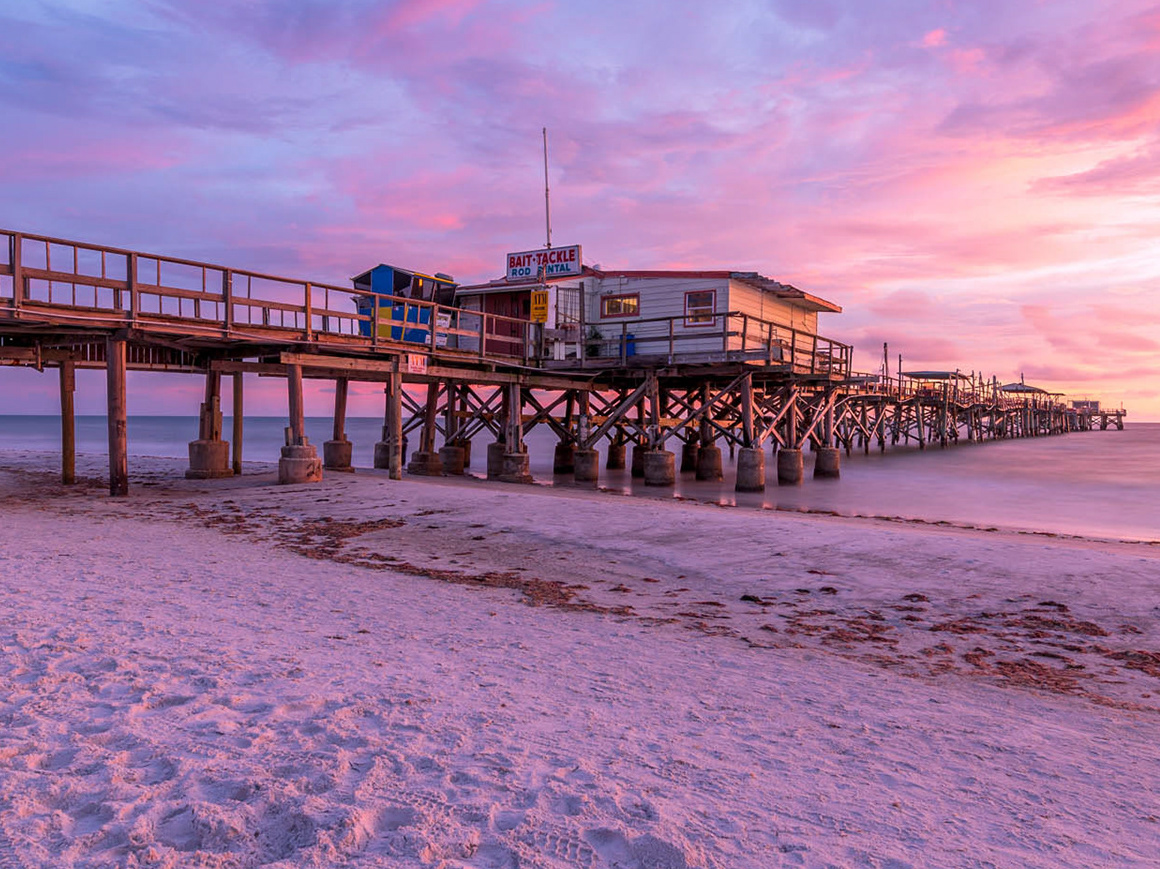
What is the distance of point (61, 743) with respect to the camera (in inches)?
145

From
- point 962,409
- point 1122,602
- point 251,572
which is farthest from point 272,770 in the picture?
point 962,409

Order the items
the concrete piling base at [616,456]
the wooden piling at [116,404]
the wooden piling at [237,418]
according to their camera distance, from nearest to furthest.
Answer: the wooden piling at [116,404] → the wooden piling at [237,418] → the concrete piling base at [616,456]

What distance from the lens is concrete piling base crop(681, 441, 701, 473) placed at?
111 feet

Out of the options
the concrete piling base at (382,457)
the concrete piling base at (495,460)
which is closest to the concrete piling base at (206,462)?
the concrete piling base at (495,460)

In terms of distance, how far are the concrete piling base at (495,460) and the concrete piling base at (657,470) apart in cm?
478

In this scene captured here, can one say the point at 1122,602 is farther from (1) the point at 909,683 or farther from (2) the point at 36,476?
(2) the point at 36,476

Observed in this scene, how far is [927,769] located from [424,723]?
8.73 ft

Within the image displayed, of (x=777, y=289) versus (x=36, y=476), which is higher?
(x=777, y=289)

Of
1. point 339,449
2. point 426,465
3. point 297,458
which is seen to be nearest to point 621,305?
point 426,465

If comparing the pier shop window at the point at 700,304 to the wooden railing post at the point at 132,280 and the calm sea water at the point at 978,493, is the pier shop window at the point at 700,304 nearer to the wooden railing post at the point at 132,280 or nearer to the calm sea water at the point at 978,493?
the calm sea water at the point at 978,493

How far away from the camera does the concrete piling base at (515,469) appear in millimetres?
23938

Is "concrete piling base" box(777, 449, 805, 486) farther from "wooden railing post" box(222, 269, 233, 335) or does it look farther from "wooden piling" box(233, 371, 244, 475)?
"wooden railing post" box(222, 269, 233, 335)

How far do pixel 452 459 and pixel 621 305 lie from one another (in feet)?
27.2

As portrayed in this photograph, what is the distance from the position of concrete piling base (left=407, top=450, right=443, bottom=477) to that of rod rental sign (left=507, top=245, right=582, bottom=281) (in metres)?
6.99
